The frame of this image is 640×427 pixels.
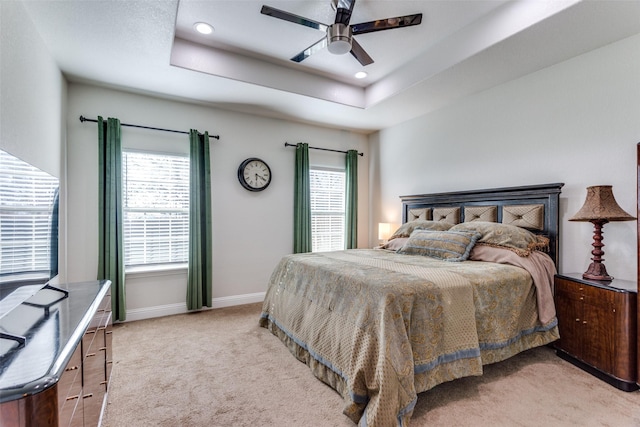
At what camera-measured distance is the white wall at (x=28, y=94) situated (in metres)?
1.80

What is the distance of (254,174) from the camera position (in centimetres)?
439

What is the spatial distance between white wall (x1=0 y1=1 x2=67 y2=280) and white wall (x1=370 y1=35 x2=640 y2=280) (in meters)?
4.18

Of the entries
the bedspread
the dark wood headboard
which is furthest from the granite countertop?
the dark wood headboard

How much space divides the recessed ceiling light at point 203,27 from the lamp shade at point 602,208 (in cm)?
352

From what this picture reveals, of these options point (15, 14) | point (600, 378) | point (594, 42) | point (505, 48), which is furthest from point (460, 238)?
point (15, 14)

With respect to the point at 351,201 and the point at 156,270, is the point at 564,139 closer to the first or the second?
the point at 351,201

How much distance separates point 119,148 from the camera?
3465mm

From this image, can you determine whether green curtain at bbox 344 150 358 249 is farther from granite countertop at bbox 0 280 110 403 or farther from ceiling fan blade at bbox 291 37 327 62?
granite countertop at bbox 0 280 110 403

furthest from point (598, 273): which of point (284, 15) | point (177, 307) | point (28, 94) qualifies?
point (28, 94)

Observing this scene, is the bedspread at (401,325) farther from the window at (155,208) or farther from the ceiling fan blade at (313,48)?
the window at (155,208)

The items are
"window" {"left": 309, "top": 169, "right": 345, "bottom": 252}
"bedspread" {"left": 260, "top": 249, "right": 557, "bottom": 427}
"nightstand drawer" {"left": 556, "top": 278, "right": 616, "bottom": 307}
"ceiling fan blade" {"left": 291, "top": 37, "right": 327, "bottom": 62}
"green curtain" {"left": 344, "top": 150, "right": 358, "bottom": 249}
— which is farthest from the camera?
"green curtain" {"left": 344, "top": 150, "right": 358, "bottom": 249}

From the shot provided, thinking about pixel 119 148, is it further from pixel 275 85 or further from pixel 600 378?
pixel 600 378

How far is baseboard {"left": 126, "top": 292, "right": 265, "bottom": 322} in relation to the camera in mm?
3627

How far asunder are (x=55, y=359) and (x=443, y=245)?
2.90m
